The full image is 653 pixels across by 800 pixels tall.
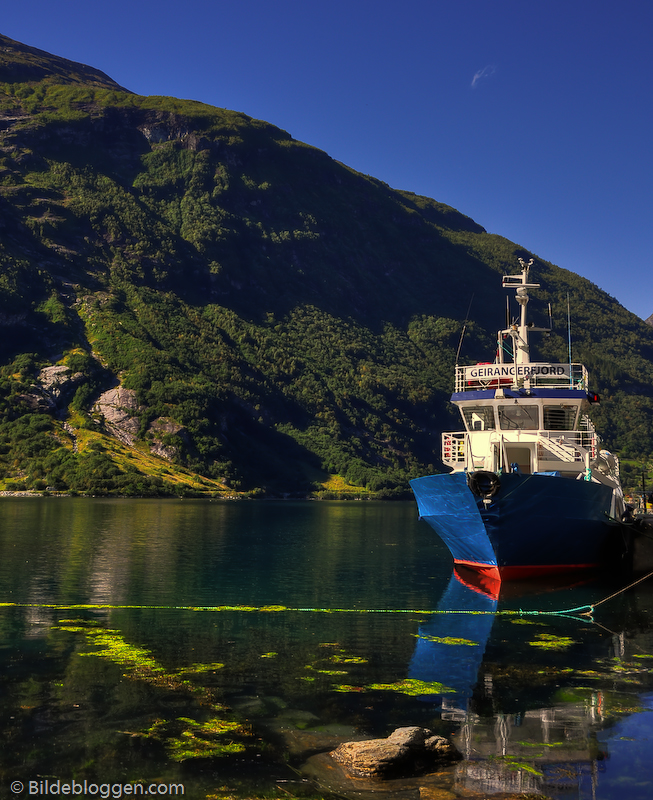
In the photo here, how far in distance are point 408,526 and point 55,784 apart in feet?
295

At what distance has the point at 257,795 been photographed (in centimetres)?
1296

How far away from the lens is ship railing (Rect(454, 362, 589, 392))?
44.7 m

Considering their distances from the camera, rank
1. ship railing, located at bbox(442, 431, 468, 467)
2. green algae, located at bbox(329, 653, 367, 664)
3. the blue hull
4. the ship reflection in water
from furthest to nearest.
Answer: ship railing, located at bbox(442, 431, 468, 467), the blue hull, green algae, located at bbox(329, 653, 367, 664), the ship reflection in water

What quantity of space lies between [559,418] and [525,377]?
121 inches

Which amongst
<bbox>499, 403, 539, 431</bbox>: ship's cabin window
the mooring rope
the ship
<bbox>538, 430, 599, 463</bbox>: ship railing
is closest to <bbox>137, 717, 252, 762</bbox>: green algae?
the mooring rope

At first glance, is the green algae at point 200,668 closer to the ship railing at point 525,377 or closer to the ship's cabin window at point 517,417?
the ship's cabin window at point 517,417

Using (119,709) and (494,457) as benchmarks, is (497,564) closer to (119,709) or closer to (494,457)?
(494,457)

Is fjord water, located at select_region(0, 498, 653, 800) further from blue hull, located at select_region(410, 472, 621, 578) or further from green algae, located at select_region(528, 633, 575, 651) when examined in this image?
blue hull, located at select_region(410, 472, 621, 578)

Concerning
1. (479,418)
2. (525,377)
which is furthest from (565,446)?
(479,418)

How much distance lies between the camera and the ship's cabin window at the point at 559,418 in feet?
145

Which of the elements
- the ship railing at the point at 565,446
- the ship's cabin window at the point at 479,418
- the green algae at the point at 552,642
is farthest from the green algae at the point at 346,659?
the ship's cabin window at the point at 479,418

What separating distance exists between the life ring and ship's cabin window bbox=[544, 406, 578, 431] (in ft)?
30.9

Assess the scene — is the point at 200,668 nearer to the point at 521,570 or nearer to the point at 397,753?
the point at 397,753

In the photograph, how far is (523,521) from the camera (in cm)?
3709
